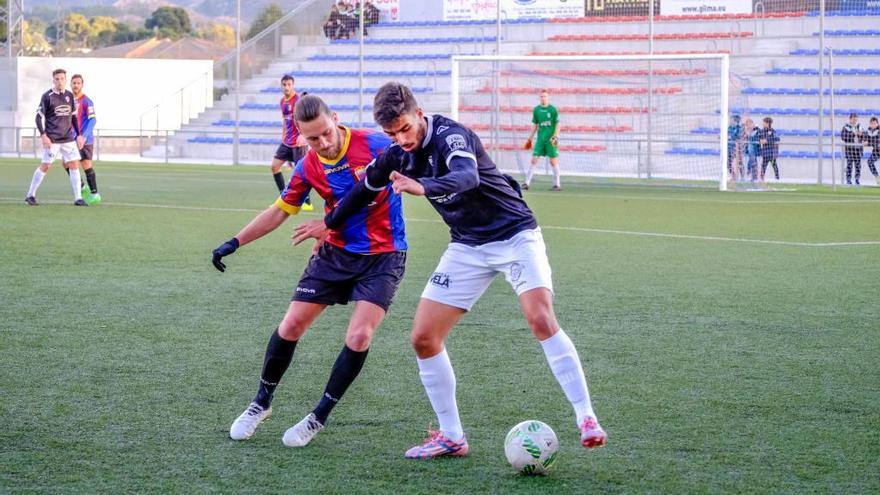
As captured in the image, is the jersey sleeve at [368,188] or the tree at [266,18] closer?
the jersey sleeve at [368,188]

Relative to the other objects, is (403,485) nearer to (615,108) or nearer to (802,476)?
(802,476)

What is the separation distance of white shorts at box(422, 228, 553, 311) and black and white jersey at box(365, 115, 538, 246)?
0.04 m

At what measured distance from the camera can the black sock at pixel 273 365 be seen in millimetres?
5516

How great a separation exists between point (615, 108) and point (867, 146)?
5.45 metres

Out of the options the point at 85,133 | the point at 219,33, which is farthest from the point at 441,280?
the point at 219,33

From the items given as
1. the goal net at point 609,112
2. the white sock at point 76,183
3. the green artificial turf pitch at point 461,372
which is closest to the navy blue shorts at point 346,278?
the green artificial turf pitch at point 461,372

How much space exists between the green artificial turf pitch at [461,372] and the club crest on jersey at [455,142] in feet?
4.21

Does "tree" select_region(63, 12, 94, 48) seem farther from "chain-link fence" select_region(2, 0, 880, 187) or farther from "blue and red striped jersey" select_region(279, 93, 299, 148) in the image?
"blue and red striped jersey" select_region(279, 93, 299, 148)

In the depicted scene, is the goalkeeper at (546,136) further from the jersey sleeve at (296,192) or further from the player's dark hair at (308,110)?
the player's dark hair at (308,110)

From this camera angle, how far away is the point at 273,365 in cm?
554

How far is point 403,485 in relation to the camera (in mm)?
4688

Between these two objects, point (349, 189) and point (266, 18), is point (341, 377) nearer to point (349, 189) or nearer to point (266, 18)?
point (349, 189)

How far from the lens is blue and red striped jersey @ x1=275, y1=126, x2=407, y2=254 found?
5.53 meters

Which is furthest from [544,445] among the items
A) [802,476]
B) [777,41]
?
[777,41]
